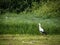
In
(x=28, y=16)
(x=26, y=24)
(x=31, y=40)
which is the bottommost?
(x=31, y=40)

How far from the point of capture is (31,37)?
3.15 meters

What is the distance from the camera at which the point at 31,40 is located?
3.14 m

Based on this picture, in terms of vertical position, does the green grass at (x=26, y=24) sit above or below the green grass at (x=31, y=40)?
above

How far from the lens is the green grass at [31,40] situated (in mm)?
3129

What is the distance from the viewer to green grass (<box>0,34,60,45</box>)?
313 centimetres

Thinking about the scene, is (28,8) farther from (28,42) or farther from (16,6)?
(28,42)

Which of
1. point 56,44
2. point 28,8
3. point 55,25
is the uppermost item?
point 28,8

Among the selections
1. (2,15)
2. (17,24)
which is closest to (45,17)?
(17,24)

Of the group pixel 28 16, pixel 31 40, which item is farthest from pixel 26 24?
pixel 31 40

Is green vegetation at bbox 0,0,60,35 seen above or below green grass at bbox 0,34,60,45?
above

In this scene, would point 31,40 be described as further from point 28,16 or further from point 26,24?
point 28,16

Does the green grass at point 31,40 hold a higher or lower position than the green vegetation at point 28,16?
lower

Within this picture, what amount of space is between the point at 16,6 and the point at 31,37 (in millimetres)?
486

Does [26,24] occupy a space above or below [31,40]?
above
